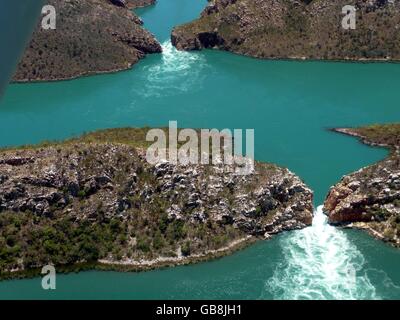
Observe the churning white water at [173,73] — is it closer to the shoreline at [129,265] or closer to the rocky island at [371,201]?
the rocky island at [371,201]

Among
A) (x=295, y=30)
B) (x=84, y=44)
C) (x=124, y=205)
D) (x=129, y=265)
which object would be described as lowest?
(x=129, y=265)

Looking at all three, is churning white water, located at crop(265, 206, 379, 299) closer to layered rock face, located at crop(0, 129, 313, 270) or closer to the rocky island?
the rocky island

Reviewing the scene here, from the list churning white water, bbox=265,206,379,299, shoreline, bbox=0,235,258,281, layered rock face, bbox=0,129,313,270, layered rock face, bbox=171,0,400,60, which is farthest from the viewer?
layered rock face, bbox=171,0,400,60

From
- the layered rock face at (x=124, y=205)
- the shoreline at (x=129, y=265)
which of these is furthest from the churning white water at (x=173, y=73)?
the shoreline at (x=129, y=265)

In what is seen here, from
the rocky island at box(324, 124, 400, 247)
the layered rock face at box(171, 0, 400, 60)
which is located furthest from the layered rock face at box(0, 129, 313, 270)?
the layered rock face at box(171, 0, 400, 60)

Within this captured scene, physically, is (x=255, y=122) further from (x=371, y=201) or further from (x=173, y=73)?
(x=173, y=73)

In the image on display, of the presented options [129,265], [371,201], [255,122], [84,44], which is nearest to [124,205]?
[129,265]
